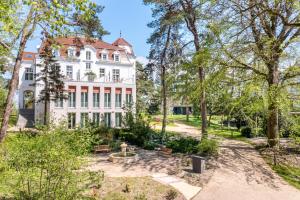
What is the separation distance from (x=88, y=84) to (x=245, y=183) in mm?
26919

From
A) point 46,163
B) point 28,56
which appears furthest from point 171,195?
point 28,56

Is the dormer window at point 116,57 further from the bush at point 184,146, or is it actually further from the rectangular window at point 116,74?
the bush at point 184,146

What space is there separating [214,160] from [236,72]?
645 centimetres

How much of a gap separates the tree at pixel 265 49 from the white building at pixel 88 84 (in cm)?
1860

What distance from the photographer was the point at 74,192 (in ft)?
25.5

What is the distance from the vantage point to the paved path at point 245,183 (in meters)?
10.8

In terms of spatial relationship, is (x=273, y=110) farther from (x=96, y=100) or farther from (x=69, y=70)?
(x=69, y=70)

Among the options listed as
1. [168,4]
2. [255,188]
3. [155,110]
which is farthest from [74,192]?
[155,110]

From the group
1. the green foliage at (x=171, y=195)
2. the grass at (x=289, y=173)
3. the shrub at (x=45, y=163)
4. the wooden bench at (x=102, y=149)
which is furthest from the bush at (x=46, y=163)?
the grass at (x=289, y=173)

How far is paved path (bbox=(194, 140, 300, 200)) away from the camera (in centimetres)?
1083

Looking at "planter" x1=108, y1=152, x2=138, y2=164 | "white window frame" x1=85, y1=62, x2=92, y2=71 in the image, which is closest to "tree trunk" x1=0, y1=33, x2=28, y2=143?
"planter" x1=108, y1=152, x2=138, y2=164

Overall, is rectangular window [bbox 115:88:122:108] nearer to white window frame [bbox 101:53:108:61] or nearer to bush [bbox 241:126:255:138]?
white window frame [bbox 101:53:108:61]

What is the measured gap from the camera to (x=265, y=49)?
14.6m

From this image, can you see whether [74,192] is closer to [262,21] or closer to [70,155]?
[70,155]
